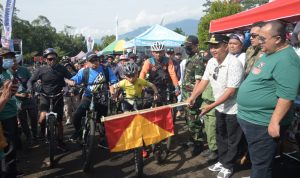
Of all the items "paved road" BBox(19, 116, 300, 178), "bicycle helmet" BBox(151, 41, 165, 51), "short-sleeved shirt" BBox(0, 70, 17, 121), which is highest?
A: "bicycle helmet" BBox(151, 41, 165, 51)

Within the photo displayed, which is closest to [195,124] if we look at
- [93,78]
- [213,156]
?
[213,156]

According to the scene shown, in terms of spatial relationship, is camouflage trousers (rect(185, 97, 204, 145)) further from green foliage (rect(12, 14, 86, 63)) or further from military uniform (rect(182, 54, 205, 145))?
green foliage (rect(12, 14, 86, 63))

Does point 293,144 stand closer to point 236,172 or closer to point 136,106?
point 236,172

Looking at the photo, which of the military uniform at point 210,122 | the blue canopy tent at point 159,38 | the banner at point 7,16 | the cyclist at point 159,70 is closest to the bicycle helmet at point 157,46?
the cyclist at point 159,70

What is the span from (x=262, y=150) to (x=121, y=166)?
10.0ft

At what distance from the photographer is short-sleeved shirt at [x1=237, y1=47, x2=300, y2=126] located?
293 cm

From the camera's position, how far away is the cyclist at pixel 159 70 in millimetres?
6532

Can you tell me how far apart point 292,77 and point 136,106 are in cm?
313

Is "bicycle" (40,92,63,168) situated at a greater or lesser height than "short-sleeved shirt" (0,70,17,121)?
lesser

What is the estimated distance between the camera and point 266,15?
22.0 feet

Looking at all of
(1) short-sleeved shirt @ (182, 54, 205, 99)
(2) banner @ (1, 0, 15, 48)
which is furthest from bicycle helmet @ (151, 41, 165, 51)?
(2) banner @ (1, 0, 15, 48)

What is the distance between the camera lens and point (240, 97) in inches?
139

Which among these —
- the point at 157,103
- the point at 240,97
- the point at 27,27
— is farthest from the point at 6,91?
the point at 27,27

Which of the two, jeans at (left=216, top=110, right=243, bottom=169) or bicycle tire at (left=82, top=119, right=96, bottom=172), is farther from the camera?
bicycle tire at (left=82, top=119, right=96, bottom=172)
